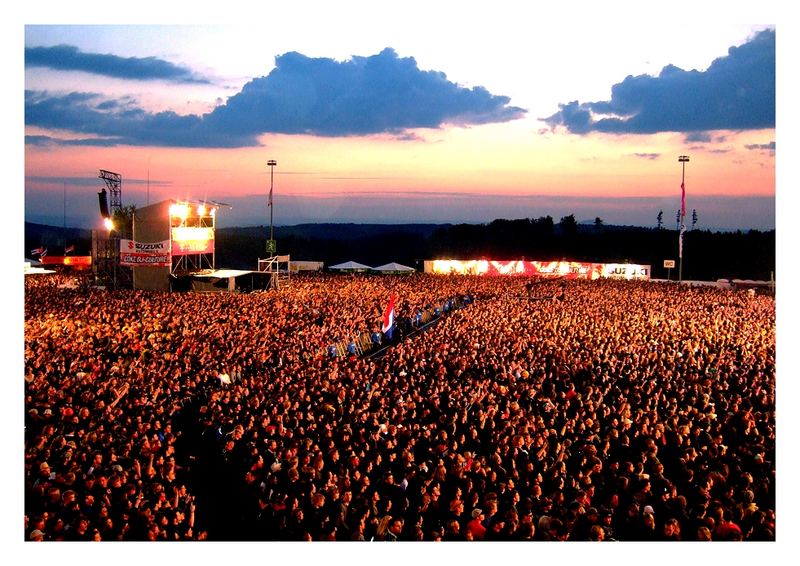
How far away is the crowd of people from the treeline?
36.6 meters

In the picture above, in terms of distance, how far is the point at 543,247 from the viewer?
230 feet

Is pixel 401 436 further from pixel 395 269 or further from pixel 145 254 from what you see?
pixel 395 269

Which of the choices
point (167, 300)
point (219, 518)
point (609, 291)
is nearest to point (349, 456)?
point (219, 518)

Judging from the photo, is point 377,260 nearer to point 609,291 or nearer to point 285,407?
point 609,291

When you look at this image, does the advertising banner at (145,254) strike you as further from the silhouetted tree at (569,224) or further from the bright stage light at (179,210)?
the silhouetted tree at (569,224)

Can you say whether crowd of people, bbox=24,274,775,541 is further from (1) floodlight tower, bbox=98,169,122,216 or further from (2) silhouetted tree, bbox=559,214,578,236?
(2) silhouetted tree, bbox=559,214,578,236

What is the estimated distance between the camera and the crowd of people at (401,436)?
7172 mm

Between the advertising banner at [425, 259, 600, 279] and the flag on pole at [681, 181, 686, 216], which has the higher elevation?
the flag on pole at [681, 181, 686, 216]

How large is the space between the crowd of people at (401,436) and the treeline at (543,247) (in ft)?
120

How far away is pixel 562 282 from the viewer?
3164cm

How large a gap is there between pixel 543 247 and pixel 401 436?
63.0m

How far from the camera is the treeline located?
52.0 m

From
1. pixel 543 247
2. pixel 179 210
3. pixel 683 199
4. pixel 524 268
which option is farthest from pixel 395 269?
pixel 543 247

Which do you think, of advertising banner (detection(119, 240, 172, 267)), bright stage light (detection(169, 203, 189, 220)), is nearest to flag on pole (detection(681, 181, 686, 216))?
bright stage light (detection(169, 203, 189, 220))
